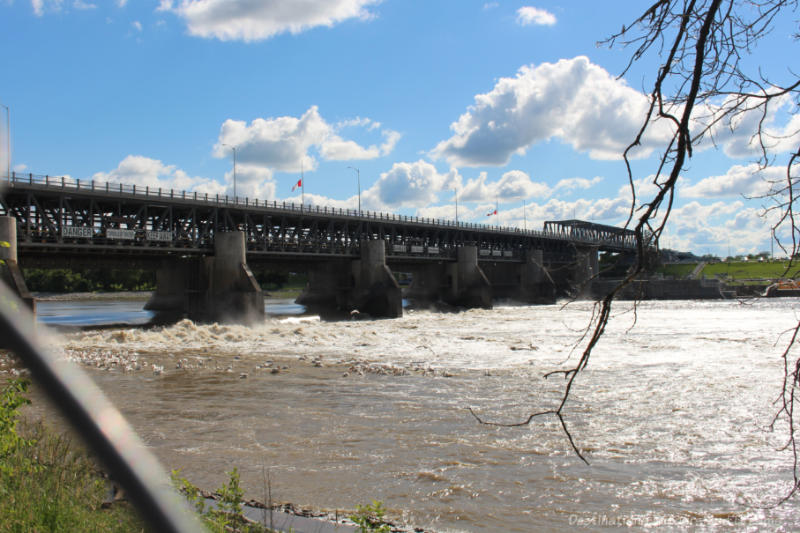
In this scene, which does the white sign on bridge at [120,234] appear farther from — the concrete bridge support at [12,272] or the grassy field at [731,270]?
the grassy field at [731,270]

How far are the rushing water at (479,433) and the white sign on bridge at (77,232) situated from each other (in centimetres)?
1779

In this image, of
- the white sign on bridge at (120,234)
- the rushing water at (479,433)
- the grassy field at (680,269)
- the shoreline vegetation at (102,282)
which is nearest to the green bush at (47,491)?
the rushing water at (479,433)

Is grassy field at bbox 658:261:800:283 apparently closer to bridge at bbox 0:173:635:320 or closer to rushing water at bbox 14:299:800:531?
bridge at bbox 0:173:635:320

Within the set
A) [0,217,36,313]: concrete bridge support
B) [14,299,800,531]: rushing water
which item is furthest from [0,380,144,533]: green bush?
[0,217,36,313]: concrete bridge support

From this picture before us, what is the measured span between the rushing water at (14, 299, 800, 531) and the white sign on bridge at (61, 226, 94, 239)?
17785 millimetres

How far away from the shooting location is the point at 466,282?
3031 inches

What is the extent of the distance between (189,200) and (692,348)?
129 feet

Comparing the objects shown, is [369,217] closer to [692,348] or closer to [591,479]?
[692,348]

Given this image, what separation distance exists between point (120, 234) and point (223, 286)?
340 inches

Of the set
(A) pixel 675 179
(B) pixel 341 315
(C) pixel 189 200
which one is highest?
(C) pixel 189 200

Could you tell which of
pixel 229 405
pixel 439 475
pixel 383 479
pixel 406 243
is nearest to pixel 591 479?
pixel 439 475

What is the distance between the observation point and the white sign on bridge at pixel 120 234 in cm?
4266

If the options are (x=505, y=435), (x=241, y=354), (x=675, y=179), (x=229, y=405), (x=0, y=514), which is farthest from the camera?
(x=241, y=354)

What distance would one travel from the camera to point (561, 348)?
29812 mm
